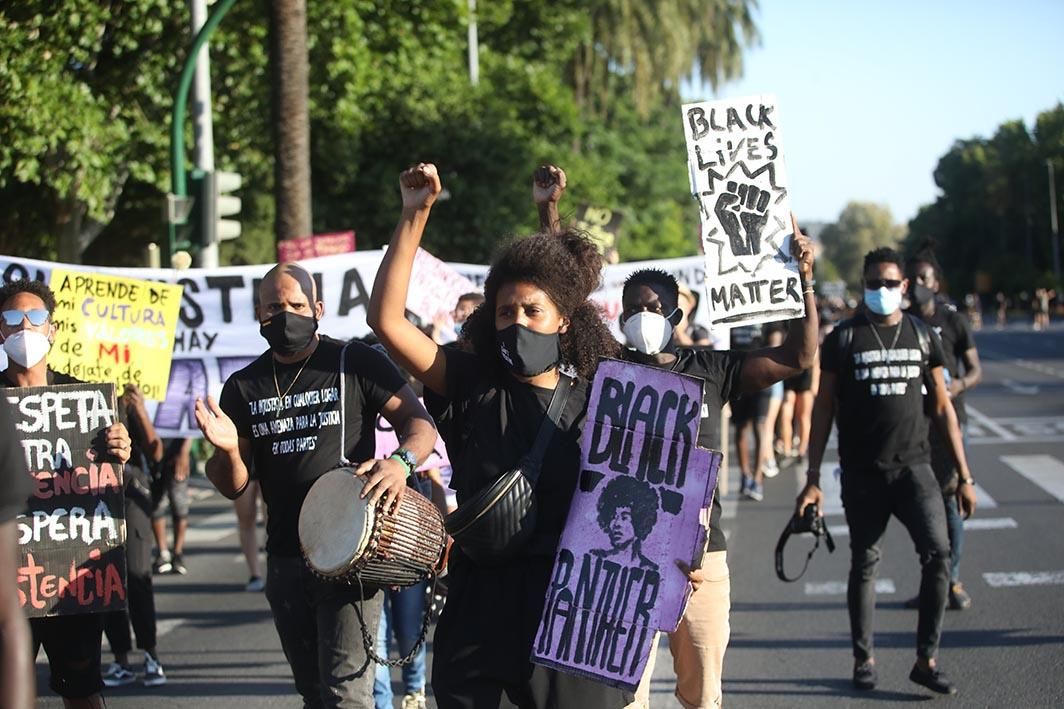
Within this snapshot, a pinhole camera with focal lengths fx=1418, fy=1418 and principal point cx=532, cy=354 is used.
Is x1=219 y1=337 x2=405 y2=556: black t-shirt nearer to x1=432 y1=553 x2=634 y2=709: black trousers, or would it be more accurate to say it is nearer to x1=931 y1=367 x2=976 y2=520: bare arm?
x1=432 y1=553 x2=634 y2=709: black trousers

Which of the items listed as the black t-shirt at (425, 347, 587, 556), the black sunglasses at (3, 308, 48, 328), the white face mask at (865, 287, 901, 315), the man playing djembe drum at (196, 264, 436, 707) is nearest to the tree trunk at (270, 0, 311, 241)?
the white face mask at (865, 287, 901, 315)

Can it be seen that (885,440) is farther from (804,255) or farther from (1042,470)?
(1042,470)

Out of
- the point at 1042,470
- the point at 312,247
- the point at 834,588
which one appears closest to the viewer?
the point at 834,588

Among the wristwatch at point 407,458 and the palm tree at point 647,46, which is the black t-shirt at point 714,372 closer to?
the wristwatch at point 407,458

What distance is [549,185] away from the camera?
16.2 feet

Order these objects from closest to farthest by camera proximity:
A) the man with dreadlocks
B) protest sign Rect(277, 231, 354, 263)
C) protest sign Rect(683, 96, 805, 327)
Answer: protest sign Rect(683, 96, 805, 327) < the man with dreadlocks < protest sign Rect(277, 231, 354, 263)

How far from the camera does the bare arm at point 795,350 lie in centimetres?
448

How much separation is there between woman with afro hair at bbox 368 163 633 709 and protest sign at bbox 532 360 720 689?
0.07m

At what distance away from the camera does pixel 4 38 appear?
49.4ft

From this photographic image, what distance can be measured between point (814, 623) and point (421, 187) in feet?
17.1

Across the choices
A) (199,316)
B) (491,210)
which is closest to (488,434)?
(199,316)

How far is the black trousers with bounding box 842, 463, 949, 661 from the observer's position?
666 cm

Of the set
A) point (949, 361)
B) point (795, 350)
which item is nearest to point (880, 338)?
point (949, 361)

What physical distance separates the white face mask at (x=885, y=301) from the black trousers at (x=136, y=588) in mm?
3859
